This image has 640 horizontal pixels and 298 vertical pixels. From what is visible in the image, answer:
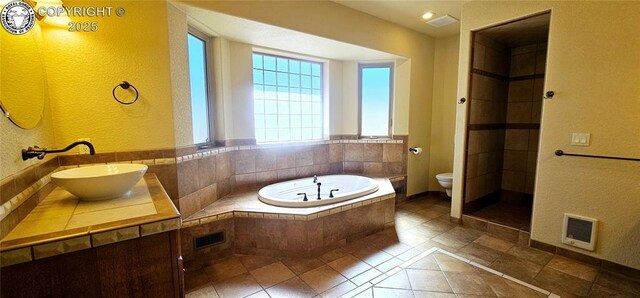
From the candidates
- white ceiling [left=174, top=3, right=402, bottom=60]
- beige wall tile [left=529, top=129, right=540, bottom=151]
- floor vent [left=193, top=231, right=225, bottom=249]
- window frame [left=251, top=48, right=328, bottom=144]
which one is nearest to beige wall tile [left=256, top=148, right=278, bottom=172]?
window frame [left=251, top=48, right=328, bottom=144]

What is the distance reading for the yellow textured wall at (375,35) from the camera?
2340 millimetres

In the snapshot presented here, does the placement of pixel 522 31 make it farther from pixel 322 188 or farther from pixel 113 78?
pixel 113 78

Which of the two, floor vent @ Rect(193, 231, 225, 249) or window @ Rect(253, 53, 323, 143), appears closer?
floor vent @ Rect(193, 231, 225, 249)

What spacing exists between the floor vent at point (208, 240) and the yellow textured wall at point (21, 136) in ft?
3.92

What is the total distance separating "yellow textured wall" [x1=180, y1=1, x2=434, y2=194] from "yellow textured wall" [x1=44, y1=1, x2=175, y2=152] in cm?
45

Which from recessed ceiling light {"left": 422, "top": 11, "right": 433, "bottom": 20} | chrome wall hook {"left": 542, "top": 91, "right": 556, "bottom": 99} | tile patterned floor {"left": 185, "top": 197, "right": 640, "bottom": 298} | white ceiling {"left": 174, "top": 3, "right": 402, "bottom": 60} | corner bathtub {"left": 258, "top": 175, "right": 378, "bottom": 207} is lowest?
tile patterned floor {"left": 185, "top": 197, "right": 640, "bottom": 298}

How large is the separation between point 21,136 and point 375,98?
3.56m

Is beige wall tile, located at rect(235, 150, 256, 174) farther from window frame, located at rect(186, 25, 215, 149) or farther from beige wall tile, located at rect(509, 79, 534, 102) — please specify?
beige wall tile, located at rect(509, 79, 534, 102)

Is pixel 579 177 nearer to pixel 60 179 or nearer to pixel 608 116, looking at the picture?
pixel 608 116

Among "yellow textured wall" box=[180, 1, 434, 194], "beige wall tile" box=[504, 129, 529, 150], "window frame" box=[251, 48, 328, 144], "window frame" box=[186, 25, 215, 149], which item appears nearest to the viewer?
"yellow textured wall" box=[180, 1, 434, 194]

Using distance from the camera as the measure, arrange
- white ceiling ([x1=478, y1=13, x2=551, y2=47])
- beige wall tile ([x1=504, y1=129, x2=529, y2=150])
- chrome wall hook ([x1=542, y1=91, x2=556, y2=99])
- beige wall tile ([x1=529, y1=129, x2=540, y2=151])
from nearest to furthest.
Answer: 1. chrome wall hook ([x1=542, y1=91, x2=556, y2=99])
2. white ceiling ([x1=478, y1=13, x2=551, y2=47])
3. beige wall tile ([x1=529, y1=129, x2=540, y2=151])
4. beige wall tile ([x1=504, y1=129, x2=529, y2=150])

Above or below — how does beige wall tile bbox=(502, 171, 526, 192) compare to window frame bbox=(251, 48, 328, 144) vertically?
below

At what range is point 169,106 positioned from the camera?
2.02m

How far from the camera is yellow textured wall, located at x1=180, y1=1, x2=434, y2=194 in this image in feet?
7.68
